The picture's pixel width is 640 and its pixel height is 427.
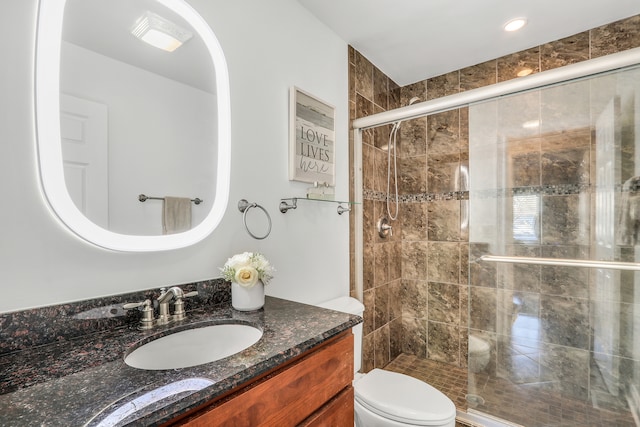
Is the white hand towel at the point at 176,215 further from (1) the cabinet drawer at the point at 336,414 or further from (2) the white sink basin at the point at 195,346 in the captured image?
(1) the cabinet drawer at the point at 336,414

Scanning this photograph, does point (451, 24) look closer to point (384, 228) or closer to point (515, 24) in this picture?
point (515, 24)

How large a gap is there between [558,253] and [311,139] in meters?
1.59

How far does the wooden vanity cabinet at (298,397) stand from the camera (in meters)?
0.64

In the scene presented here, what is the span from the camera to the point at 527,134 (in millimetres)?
1906

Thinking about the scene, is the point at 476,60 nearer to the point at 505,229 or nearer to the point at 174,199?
the point at 505,229

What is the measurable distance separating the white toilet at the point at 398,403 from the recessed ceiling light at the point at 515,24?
2166 millimetres

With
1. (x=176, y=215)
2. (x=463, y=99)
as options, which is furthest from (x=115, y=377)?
(x=463, y=99)

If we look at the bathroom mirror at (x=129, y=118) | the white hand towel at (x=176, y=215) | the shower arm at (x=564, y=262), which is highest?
the bathroom mirror at (x=129, y=118)

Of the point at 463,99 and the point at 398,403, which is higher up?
the point at 463,99

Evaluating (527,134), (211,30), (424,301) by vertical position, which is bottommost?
(424,301)

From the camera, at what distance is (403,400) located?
1.38 m

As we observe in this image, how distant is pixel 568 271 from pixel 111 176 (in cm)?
230

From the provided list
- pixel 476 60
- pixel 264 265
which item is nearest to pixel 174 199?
pixel 264 265

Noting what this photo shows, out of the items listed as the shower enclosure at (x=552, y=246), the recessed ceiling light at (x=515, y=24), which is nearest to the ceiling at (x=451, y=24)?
the recessed ceiling light at (x=515, y=24)
